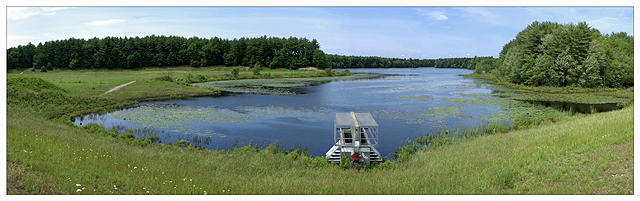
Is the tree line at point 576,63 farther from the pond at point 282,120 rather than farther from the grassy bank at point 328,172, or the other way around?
the grassy bank at point 328,172

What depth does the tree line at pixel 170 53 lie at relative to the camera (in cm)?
10092

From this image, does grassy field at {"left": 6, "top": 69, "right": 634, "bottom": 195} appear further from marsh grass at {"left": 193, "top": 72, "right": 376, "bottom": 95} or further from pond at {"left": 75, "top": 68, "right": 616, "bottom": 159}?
marsh grass at {"left": 193, "top": 72, "right": 376, "bottom": 95}

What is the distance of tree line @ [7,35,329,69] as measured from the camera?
331ft

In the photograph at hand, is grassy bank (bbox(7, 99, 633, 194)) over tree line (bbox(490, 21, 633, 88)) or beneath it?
beneath

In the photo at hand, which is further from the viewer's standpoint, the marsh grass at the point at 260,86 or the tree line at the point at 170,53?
the tree line at the point at 170,53

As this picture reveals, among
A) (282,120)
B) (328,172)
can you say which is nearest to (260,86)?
(282,120)

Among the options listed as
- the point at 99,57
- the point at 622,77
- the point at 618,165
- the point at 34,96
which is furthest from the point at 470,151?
the point at 99,57

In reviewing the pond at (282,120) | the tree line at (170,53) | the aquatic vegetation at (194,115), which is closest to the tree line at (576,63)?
the pond at (282,120)

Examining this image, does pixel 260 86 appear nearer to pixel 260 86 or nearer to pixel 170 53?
pixel 260 86

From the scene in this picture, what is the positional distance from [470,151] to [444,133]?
6.16 m

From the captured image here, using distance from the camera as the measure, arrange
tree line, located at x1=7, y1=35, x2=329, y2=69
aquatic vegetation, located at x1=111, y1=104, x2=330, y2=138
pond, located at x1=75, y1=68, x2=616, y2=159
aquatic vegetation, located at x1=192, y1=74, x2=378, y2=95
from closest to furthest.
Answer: pond, located at x1=75, y1=68, x2=616, y2=159 < aquatic vegetation, located at x1=111, y1=104, x2=330, y2=138 < aquatic vegetation, located at x1=192, y1=74, x2=378, y2=95 < tree line, located at x1=7, y1=35, x2=329, y2=69

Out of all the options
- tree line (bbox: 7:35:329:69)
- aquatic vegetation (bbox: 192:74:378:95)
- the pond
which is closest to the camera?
the pond

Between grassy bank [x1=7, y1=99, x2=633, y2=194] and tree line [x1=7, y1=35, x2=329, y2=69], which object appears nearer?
grassy bank [x1=7, y1=99, x2=633, y2=194]

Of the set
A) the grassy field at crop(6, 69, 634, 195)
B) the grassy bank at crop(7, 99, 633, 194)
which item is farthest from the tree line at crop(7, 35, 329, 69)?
the grassy bank at crop(7, 99, 633, 194)
